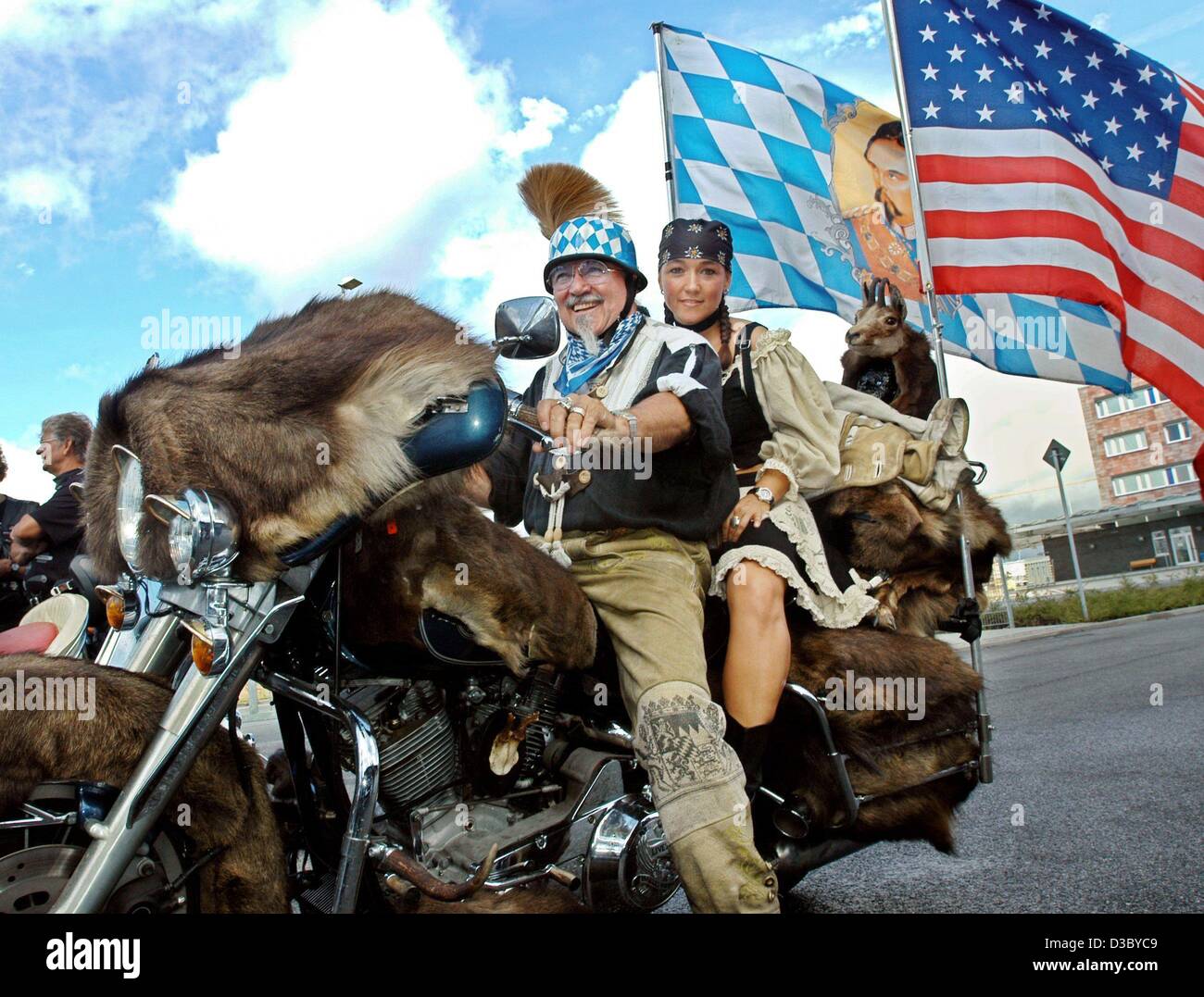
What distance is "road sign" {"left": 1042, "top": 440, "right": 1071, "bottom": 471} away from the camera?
839 centimetres

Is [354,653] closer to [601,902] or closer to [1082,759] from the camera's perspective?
[601,902]

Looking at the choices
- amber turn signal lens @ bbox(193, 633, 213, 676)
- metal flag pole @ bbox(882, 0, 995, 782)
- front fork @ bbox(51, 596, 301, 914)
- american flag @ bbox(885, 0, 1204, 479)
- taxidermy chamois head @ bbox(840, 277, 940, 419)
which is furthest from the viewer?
american flag @ bbox(885, 0, 1204, 479)

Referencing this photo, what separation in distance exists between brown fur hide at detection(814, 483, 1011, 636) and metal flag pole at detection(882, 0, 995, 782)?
2.5 inches

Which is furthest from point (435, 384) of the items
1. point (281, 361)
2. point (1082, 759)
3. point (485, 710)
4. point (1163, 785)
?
point (1082, 759)

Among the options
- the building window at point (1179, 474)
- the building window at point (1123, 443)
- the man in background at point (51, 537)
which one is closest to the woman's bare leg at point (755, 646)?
the man in background at point (51, 537)

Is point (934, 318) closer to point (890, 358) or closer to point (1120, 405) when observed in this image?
point (890, 358)

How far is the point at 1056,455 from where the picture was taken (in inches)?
332

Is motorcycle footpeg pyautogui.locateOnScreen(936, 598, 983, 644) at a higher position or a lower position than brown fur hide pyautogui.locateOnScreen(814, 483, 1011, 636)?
lower

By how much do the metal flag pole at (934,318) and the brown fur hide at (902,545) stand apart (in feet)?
0.21

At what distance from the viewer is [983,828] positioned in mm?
3900

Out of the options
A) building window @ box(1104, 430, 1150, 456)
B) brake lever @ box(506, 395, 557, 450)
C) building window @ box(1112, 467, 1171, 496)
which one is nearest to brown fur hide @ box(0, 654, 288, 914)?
brake lever @ box(506, 395, 557, 450)

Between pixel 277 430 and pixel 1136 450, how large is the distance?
2050 centimetres

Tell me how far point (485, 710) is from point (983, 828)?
2.85 metres

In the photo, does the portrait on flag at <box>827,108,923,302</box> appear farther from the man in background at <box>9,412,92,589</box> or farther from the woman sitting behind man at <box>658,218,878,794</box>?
the man in background at <box>9,412,92,589</box>
